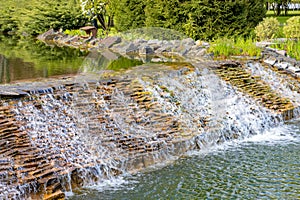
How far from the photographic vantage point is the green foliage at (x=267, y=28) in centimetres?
1311

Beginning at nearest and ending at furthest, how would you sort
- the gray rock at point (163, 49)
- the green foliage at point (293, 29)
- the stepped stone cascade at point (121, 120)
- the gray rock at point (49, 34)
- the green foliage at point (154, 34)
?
the stepped stone cascade at point (121, 120), the green foliage at point (293, 29), the gray rock at point (163, 49), the green foliage at point (154, 34), the gray rock at point (49, 34)

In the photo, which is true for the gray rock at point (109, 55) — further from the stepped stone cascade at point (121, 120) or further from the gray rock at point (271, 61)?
the gray rock at point (271, 61)

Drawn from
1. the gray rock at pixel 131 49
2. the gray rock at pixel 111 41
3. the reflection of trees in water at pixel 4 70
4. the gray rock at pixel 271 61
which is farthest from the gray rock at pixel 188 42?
the reflection of trees in water at pixel 4 70

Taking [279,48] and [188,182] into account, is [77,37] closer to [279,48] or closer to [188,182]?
[279,48]

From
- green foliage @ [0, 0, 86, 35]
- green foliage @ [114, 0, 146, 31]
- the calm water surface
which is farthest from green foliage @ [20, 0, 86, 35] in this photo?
the calm water surface

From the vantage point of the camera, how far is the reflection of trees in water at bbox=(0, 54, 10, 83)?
9155 millimetres

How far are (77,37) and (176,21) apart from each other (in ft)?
16.2

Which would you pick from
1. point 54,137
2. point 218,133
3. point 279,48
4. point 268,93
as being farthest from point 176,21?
point 54,137

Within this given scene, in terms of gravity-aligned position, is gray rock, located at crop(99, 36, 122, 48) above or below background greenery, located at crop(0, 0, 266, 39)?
below

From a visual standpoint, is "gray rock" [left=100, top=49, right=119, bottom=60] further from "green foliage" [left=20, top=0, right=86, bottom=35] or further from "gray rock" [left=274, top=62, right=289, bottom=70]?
"green foliage" [left=20, top=0, right=86, bottom=35]

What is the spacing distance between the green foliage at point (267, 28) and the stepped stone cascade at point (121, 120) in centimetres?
346

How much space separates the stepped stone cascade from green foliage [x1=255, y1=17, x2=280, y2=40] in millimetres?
3463

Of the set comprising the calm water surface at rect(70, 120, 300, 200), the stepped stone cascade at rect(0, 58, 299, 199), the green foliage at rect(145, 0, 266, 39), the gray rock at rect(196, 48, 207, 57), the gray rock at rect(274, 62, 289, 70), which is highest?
the green foliage at rect(145, 0, 266, 39)

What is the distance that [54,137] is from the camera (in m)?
6.53
